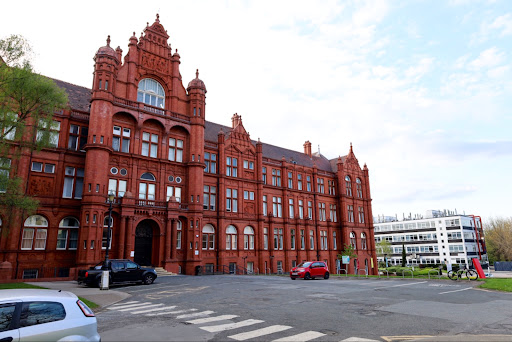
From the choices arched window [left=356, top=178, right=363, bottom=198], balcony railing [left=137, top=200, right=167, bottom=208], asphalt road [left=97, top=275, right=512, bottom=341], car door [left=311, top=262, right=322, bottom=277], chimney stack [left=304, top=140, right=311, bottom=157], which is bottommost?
asphalt road [left=97, top=275, right=512, bottom=341]

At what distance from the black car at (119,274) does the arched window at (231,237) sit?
16976mm

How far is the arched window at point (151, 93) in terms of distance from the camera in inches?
1387

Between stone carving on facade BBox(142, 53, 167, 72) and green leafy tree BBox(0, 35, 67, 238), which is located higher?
stone carving on facade BBox(142, 53, 167, 72)

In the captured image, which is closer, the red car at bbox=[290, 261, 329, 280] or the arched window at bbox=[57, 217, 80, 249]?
the red car at bbox=[290, 261, 329, 280]

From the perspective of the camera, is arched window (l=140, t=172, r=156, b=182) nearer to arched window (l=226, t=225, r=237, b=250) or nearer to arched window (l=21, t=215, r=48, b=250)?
arched window (l=21, t=215, r=48, b=250)

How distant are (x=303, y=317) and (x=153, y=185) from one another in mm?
26004

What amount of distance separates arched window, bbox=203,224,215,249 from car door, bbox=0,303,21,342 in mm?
32373

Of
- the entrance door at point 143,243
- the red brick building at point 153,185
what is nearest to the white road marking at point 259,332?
the red brick building at point 153,185

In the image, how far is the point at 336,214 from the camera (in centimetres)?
5575

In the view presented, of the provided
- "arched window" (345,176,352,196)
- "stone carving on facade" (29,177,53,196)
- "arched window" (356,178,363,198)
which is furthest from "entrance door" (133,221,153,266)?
"arched window" (356,178,363,198)

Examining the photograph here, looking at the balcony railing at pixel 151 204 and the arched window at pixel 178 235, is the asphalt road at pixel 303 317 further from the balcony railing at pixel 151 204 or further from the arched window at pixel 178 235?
the arched window at pixel 178 235

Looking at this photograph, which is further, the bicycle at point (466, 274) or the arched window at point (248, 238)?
the arched window at point (248, 238)

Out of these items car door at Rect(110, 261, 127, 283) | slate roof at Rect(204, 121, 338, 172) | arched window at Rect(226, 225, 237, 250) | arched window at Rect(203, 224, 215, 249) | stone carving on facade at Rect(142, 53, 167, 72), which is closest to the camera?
car door at Rect(110, 261, 127, 283)

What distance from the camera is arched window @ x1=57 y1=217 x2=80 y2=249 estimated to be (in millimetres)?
28344
